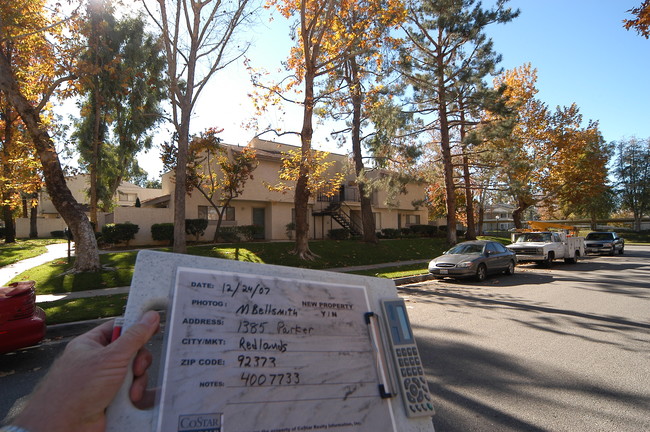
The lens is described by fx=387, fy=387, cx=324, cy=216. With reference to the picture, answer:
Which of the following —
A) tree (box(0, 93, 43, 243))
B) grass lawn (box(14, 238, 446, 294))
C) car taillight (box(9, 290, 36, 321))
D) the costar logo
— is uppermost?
tree (box(0, 93, 43, 243))

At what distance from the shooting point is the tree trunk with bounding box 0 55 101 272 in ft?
36.6

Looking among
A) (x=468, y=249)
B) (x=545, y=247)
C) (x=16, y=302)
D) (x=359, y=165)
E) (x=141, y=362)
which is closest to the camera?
(x=141, y=362)

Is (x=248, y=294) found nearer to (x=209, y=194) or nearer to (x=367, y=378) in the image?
(x=367, y=378)

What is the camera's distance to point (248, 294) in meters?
1.66

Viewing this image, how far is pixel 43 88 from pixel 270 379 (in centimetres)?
1689

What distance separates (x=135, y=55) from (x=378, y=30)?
1217 cm

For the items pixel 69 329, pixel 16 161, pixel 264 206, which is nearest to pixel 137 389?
pixel 69 329

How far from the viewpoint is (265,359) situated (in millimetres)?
1584

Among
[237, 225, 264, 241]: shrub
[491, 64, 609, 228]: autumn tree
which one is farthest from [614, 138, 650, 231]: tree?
[237, 225, 264, 241]: shrub

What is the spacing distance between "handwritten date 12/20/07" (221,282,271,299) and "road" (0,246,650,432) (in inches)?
106

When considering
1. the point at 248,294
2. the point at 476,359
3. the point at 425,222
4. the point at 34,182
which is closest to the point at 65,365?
the point at 248,294

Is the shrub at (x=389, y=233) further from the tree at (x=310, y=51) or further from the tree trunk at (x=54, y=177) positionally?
the tree trunk at (x=54, y=177)

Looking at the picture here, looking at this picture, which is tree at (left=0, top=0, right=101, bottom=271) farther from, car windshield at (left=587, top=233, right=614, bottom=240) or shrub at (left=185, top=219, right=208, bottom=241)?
car windshield at (left=587, top=233, right=614, bottom=240)

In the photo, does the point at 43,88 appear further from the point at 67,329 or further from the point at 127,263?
the point at 67,329
